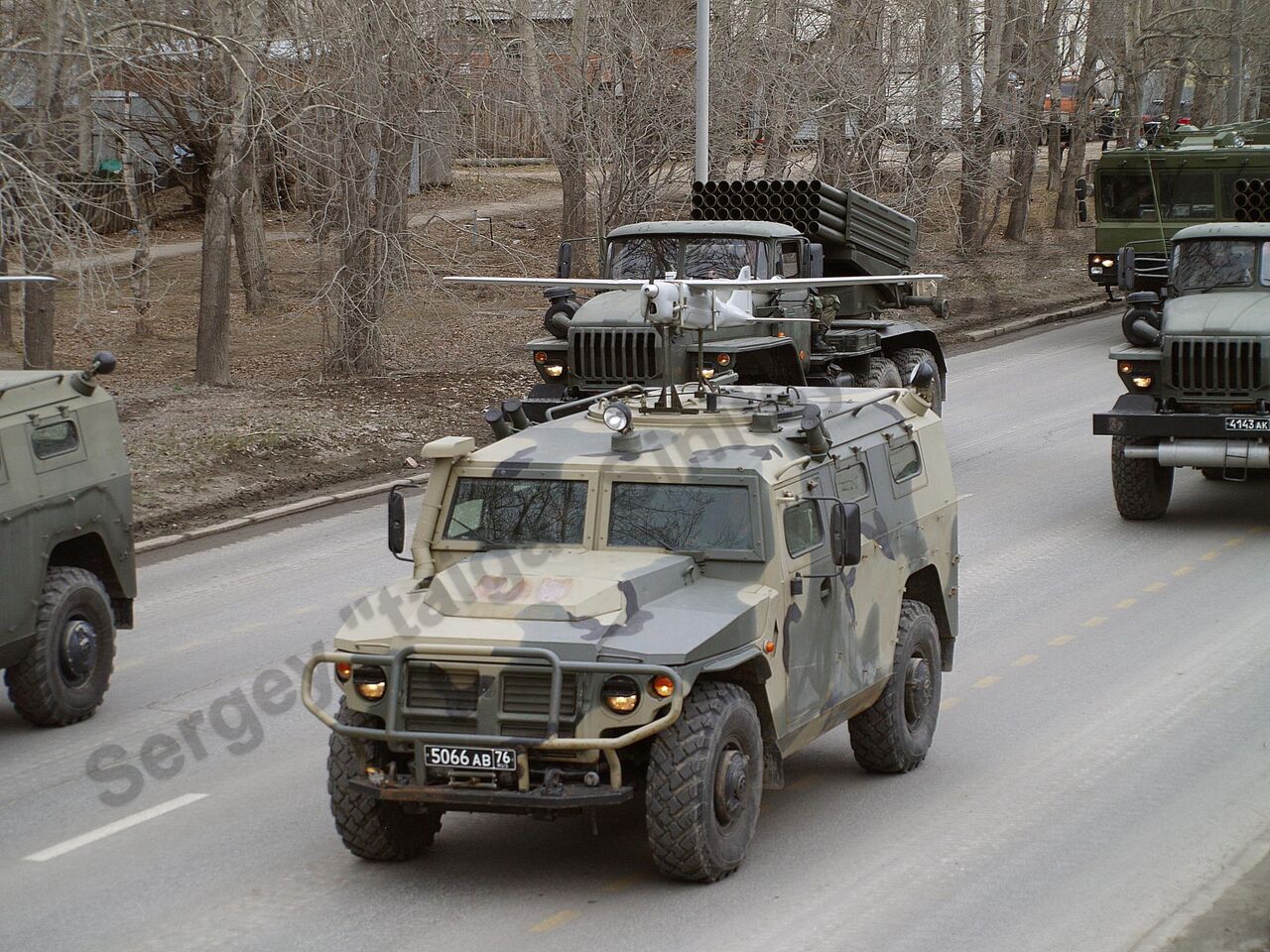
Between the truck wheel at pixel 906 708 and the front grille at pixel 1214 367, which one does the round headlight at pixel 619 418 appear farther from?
the front grille at pixel 1214 367

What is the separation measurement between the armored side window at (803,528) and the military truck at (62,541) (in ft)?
15.5

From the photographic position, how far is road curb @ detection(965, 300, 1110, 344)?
1144 inches

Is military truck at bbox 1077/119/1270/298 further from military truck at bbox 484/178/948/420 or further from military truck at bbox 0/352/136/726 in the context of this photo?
military truck at bbox 0/352/136/726

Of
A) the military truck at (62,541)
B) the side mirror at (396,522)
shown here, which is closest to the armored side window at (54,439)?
the military truck at (62,541)

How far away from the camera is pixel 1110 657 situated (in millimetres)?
12258

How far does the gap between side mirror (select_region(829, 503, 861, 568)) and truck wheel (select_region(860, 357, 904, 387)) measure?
1037 cm

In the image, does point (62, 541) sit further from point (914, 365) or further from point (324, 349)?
point (324, 349)

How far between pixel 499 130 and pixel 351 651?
18638mm

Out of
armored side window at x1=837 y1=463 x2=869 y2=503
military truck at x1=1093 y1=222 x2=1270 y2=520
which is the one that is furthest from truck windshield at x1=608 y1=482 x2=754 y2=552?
military truck at x1=1093 y1=222 x2=1270 y2=520

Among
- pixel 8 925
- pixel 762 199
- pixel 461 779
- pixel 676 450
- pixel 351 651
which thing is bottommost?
pixel 8 925

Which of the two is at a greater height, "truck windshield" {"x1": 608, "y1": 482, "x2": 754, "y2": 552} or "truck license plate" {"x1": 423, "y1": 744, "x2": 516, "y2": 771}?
"truck windshield" {"x1": 608, "y1": 482, "x2": 754, "y2": 552}

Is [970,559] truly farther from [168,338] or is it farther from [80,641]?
[168,338]

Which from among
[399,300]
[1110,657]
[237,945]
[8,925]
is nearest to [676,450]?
[237,945]

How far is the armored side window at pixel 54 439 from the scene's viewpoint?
11.2 meters
